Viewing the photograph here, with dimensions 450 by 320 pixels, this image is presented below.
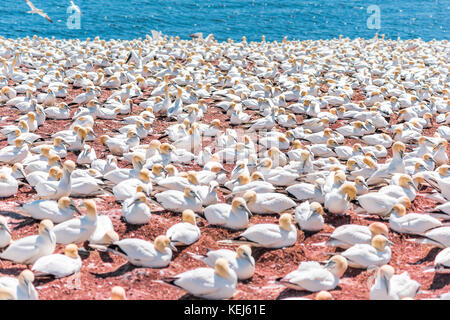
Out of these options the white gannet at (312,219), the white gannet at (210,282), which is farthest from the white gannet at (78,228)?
the white gannet at (312,219)

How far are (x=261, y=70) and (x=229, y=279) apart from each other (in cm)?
1579

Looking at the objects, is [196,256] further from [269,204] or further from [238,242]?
[269,204]

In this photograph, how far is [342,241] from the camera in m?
8.23

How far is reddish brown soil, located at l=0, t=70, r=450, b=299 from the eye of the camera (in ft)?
23.1

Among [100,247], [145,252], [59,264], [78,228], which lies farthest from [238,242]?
[59,264]

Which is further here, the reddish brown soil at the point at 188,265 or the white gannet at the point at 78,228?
the white gannet at the point at 78,228

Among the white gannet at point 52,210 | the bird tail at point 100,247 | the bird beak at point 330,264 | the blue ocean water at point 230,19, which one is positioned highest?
the blue ocean water at point 230,19

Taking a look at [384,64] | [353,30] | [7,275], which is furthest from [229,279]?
[353,30]

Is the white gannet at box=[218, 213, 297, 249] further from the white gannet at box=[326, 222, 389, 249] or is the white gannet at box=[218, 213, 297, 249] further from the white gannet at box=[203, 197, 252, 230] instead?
the white gannet at box=[326, 222, 389, 249]

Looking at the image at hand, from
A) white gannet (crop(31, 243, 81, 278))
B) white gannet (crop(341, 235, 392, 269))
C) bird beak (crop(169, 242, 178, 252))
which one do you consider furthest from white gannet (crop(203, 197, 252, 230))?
white gannet (crop(31, 243, 81, 278))

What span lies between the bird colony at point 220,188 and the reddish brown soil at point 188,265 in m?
0.03

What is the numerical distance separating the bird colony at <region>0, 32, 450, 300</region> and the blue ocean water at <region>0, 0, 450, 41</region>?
2850 cm

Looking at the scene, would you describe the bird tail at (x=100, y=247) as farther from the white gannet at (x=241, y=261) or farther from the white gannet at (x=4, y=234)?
the white gannet at (x=241, y=261)

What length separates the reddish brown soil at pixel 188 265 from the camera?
7.04m
